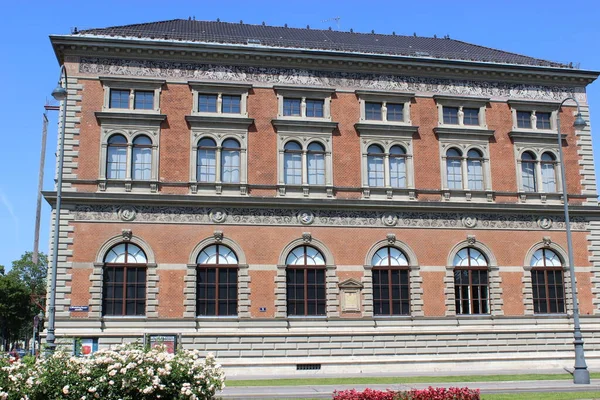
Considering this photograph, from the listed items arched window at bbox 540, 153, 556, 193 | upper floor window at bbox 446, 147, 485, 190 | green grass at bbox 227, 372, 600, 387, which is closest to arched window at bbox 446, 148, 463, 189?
upper floor window at bbox 446, 147, 485, 190

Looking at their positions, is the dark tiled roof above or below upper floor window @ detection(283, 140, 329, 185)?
above

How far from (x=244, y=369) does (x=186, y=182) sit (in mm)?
9599

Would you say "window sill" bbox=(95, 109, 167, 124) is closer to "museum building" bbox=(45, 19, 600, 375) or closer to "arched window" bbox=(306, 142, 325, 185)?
"museum building" bbox=(45, 19, 600, 375)

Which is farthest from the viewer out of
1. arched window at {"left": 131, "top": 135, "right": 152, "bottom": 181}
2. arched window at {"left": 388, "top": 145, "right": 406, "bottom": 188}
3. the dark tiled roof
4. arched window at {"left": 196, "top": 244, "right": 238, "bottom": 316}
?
arched window at {"left": 388, "top": 145, "right": 406, "bottom": 188}

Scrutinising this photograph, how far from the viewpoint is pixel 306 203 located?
33.1 m

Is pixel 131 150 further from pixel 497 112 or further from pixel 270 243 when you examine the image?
pixel 497 112

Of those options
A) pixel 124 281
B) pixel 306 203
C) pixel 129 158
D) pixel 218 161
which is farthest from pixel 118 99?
pixel 306 203

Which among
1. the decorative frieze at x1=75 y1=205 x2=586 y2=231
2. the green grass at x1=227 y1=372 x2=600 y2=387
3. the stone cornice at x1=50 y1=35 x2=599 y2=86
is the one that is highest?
the stone cornice at x1=50 y1=35 x2=599 y2=86

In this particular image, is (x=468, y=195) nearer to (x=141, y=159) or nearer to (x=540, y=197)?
(x=540, y=197)

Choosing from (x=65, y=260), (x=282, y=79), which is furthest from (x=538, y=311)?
(x=65, y=260)

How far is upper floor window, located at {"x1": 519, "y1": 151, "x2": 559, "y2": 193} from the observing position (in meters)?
36.4

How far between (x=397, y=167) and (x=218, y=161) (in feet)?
31.7

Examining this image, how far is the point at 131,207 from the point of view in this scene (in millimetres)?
31688

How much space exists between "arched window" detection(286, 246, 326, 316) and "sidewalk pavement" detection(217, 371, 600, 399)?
7.57 metres
